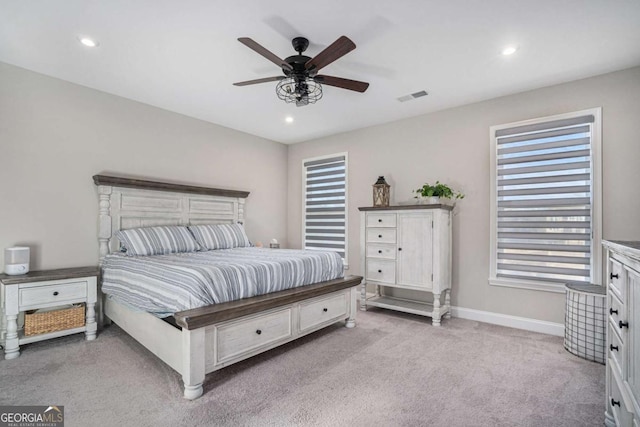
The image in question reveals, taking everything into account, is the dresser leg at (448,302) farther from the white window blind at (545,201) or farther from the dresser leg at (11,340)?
the dresser leg at (11,340)

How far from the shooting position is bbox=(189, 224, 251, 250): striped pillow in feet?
13.2

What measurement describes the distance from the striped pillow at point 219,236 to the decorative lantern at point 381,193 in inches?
74.7

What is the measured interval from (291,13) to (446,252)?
118 inches

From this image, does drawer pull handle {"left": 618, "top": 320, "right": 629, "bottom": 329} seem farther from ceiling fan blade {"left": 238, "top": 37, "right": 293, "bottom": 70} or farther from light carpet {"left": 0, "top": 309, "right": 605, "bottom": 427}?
ceiling fan blade {"left": 238, "top": 37, "right": 293, "bottom": 70}

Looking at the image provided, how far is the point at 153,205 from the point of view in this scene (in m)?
3.97

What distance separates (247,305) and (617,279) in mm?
2239

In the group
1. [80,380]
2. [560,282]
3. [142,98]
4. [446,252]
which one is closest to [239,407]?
[80,380]

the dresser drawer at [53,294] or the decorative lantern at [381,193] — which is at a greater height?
the decorative lantern at [381,193]

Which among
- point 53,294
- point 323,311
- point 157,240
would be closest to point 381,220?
point 323,311

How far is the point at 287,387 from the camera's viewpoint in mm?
2244

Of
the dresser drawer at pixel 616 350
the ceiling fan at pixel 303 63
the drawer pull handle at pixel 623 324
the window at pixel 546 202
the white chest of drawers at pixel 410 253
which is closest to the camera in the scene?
the drawer pull handle at pixel 623 324

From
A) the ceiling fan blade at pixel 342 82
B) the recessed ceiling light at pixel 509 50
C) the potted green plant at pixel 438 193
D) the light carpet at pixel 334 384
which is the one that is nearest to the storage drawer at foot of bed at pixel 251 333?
the light carpet at pixel 334 384

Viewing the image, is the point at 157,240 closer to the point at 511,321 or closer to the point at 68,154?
the point at 68,154

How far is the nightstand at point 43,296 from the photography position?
2715 mm
